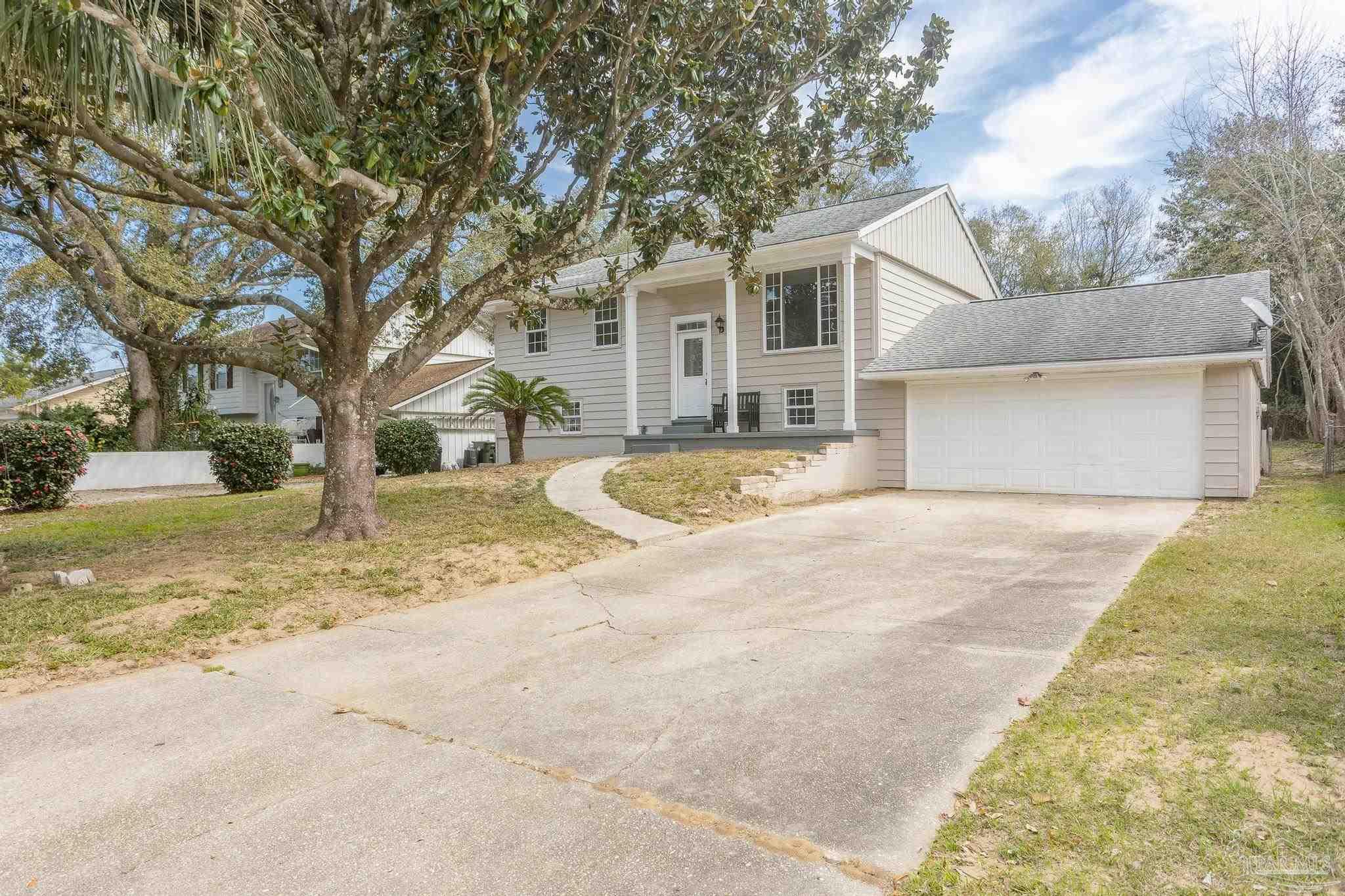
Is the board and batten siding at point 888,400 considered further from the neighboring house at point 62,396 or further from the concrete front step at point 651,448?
the neighboring house at point 62,396

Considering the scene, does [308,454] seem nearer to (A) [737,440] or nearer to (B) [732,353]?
(B) [732,353]

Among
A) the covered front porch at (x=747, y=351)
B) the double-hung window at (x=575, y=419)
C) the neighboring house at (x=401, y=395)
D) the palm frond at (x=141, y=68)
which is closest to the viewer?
the palm frond at (x=141, y=68)

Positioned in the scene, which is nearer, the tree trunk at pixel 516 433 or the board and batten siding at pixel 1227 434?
the board and batten siding at pixel 1227 434

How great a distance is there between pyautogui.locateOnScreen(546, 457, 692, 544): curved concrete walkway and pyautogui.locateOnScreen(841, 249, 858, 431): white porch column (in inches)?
167

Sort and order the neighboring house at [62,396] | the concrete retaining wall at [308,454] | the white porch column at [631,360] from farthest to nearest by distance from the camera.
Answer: the neighboring house at [62,396] → the concrete retaining wall at [308,454] → the white porch column at [631,360]

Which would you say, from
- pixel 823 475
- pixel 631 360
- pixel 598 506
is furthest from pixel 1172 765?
pixel 631 360

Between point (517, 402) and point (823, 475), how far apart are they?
6294 mm

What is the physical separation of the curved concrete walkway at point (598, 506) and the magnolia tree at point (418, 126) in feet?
8.90

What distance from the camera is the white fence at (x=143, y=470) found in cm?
1778

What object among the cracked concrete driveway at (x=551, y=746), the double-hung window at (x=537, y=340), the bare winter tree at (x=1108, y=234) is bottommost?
the cracked concrete driveway at (x=551, y=746)

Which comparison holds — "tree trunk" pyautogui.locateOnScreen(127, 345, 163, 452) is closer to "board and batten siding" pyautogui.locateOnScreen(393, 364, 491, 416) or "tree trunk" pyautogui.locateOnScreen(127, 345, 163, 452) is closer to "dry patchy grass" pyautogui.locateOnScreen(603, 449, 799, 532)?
"board and batten siding" pyautogui.locateOnScreen(393, 364, 491, 416)

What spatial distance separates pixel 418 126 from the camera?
287 inches

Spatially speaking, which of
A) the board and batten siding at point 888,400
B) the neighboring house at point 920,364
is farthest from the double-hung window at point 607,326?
the board and batten siding at point 888,400

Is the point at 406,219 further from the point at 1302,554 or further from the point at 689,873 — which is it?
the point at 1302,554
